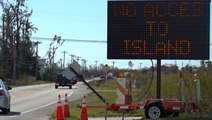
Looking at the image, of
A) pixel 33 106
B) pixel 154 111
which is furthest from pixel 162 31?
pixel 33 106

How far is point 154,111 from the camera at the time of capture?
1778 cm

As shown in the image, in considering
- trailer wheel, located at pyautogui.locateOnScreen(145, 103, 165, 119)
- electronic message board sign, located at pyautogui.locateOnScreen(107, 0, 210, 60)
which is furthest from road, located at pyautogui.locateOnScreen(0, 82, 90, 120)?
electronic message board sign, located at pyautogui.locateOnScreen(107, 0, 210, 60)

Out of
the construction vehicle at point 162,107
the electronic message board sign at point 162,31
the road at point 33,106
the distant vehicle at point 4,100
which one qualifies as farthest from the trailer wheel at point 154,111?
the distant vehicle at point 4,100

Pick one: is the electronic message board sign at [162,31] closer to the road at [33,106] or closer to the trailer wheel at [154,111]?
the trailer wheel at [154,111]

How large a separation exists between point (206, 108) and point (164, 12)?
553 centimetres

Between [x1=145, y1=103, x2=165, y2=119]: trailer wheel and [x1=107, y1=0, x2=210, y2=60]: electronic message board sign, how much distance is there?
1.84 metres

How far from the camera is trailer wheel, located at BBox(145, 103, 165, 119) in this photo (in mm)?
17719

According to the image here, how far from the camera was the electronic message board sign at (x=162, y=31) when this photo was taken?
17.3 meters

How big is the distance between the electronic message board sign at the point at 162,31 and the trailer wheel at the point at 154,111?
1843 mm

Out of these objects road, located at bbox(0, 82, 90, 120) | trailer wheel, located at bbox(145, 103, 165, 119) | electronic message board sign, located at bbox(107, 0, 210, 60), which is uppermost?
electronic message board sign, located at bbox(107, 0, 210, 60)

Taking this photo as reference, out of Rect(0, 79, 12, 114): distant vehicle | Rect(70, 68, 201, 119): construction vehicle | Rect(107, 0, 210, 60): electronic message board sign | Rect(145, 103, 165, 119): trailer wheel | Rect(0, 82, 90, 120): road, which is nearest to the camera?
Rect(107, 0, 210, 60): electronic message board sign

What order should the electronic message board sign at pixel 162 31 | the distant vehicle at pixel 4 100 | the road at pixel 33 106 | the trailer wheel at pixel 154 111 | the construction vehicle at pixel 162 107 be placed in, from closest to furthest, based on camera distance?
the electronic message board sign at pixel 162 31 < the construction vehicle at pixel 162 107 < the trailer wheel at pixel 154 111 < the road at pixel 33 106 < the distant vehicle at pixel 4 100

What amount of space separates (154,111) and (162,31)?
2.98m

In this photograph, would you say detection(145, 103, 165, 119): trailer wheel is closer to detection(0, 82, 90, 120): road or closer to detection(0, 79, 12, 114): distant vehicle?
detection(0, 82, 90, 120): road
